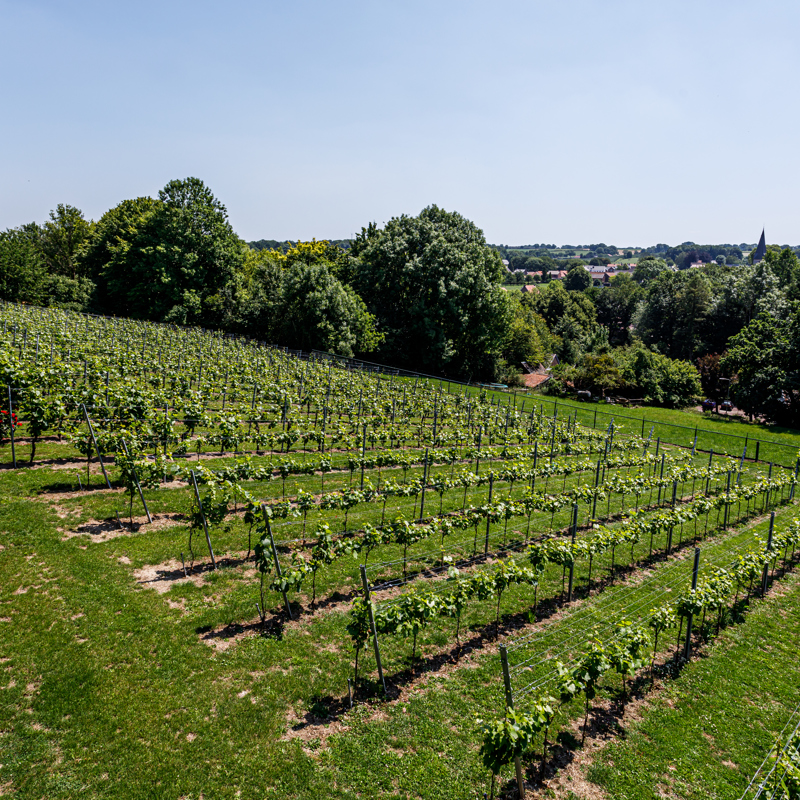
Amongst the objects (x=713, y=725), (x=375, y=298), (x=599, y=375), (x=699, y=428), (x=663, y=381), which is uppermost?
(x=375, y=298)

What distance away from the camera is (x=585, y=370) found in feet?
166

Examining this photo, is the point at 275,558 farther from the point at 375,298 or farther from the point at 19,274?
the point at 19,274

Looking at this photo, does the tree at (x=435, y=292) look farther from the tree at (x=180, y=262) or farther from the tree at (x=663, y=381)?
the tree at (x=663, y=381)

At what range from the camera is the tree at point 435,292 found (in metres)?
42.8

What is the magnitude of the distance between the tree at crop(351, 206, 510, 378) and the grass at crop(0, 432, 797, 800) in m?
33.7

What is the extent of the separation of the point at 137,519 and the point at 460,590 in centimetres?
791

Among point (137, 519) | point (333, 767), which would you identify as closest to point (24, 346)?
point (137, 519)

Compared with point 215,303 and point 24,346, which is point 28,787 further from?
point 215,303

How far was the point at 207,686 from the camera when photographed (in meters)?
7.33

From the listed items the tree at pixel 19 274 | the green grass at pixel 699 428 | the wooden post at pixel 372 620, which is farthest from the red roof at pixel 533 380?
the tree at pixel 19 274

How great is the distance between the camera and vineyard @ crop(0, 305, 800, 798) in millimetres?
6336

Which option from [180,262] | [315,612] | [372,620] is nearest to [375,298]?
[180,262]

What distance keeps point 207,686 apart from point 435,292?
39121 mm

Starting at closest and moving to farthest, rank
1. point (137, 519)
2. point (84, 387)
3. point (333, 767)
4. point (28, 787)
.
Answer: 1. point (28, 787)
2. point (333, 767)
3. point (137, 519)
4. point (84, 387)
